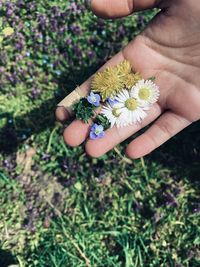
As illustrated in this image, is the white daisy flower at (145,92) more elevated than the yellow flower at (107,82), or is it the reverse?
the yellow flower at (107,82)

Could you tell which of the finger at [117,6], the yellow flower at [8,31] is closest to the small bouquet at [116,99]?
the finger at [117,6]

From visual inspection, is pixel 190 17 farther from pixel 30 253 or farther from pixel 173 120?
pixel 30 253

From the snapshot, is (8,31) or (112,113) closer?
(112,113)

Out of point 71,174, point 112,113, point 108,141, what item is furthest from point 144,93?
point 71,174

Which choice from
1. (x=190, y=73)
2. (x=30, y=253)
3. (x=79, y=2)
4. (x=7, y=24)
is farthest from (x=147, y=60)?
(x=30, y=253)

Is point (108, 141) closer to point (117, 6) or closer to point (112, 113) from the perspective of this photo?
point (112, 113)

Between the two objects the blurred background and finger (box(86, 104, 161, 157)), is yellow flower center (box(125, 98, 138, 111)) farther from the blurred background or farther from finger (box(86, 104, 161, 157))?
the blurred background

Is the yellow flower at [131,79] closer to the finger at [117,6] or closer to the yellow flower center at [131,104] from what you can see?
the yellow flower center at [131,104]
